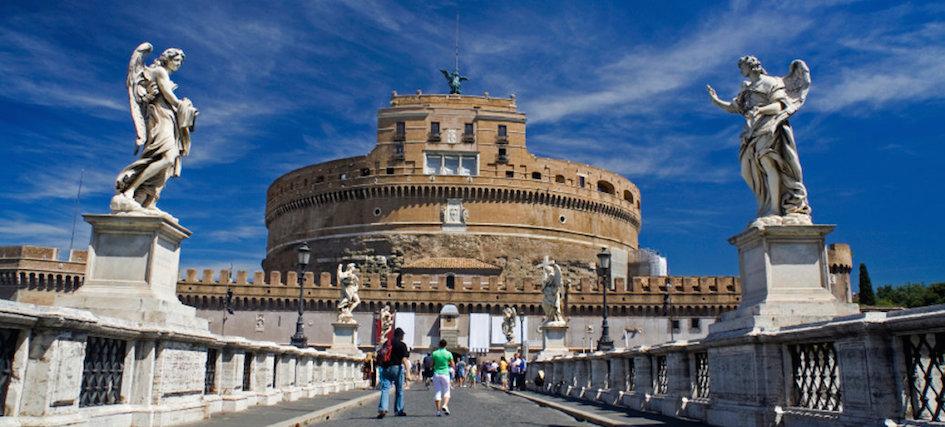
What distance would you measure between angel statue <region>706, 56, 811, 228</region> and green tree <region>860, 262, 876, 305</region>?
195 ft

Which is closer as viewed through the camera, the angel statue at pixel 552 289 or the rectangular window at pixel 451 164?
the angel statue at pixel 552 289

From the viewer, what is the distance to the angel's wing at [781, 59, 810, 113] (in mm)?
7230

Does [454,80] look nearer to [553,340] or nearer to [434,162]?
[434,162]

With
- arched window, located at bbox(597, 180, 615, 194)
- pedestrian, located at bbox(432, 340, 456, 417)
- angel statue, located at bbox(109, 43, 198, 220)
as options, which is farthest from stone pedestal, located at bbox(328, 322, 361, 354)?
arched window, located at bbox(597, 180, 615, 194)

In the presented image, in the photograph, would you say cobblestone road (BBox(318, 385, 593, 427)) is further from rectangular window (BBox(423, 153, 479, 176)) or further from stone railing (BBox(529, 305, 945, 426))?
rectangular window (BBox(423, 153, 479, 176))

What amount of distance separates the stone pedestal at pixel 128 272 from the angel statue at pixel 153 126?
23 centimetres

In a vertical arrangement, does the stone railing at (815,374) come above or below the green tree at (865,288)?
below

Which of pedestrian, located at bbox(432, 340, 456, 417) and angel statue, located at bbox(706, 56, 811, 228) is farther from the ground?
angel statue, located at bbox(706, 56, 811, 228)

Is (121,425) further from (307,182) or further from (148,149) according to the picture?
(307,182)

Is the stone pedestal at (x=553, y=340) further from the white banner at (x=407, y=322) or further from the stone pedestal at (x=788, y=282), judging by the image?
the white banner at (x=407, y=322)

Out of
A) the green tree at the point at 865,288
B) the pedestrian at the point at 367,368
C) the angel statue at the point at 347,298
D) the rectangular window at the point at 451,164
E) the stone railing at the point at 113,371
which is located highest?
the rectangular window at the point at 451,164

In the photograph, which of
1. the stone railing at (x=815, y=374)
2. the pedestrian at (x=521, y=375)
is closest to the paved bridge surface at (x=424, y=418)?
the stone railing at (x=815, y=374)

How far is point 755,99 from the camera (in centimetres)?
737

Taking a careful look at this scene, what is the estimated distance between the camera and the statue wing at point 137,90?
289 inches
